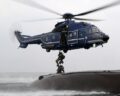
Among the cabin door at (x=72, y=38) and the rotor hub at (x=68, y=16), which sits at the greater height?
the rotor hub at (x=68, y=16)

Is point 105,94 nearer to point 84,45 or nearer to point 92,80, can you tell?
point 92,80

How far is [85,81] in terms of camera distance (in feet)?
163

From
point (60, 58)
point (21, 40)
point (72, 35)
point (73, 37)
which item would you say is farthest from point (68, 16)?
point (21, 40)

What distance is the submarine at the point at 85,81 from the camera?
4697 centimetres

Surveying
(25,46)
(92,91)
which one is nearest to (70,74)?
(92,91)

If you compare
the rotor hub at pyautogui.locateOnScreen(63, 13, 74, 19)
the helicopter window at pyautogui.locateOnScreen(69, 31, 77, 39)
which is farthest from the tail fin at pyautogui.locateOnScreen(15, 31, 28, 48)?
the helicopter window at pyautogui.locateOnScreen(69, 31, 77, 39)

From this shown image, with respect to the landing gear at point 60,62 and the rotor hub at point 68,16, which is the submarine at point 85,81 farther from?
the rotor hub at point 68,16

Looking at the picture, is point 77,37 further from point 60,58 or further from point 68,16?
point 60,58

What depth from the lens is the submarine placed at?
47.0m

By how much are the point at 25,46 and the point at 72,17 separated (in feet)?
28.5

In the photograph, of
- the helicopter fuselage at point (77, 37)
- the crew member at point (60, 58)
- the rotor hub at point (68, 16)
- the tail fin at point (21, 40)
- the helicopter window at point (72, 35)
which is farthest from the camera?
the tail fin at point (21, 40)

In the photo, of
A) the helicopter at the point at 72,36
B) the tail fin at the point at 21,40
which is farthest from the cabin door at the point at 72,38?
the tail fin at the point at 21,40

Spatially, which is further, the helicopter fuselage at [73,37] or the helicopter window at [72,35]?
the helicopter window at [72,35]

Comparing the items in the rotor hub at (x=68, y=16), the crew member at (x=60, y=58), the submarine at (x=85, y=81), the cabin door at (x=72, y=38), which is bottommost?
the submarine at (x=85, y=81)
